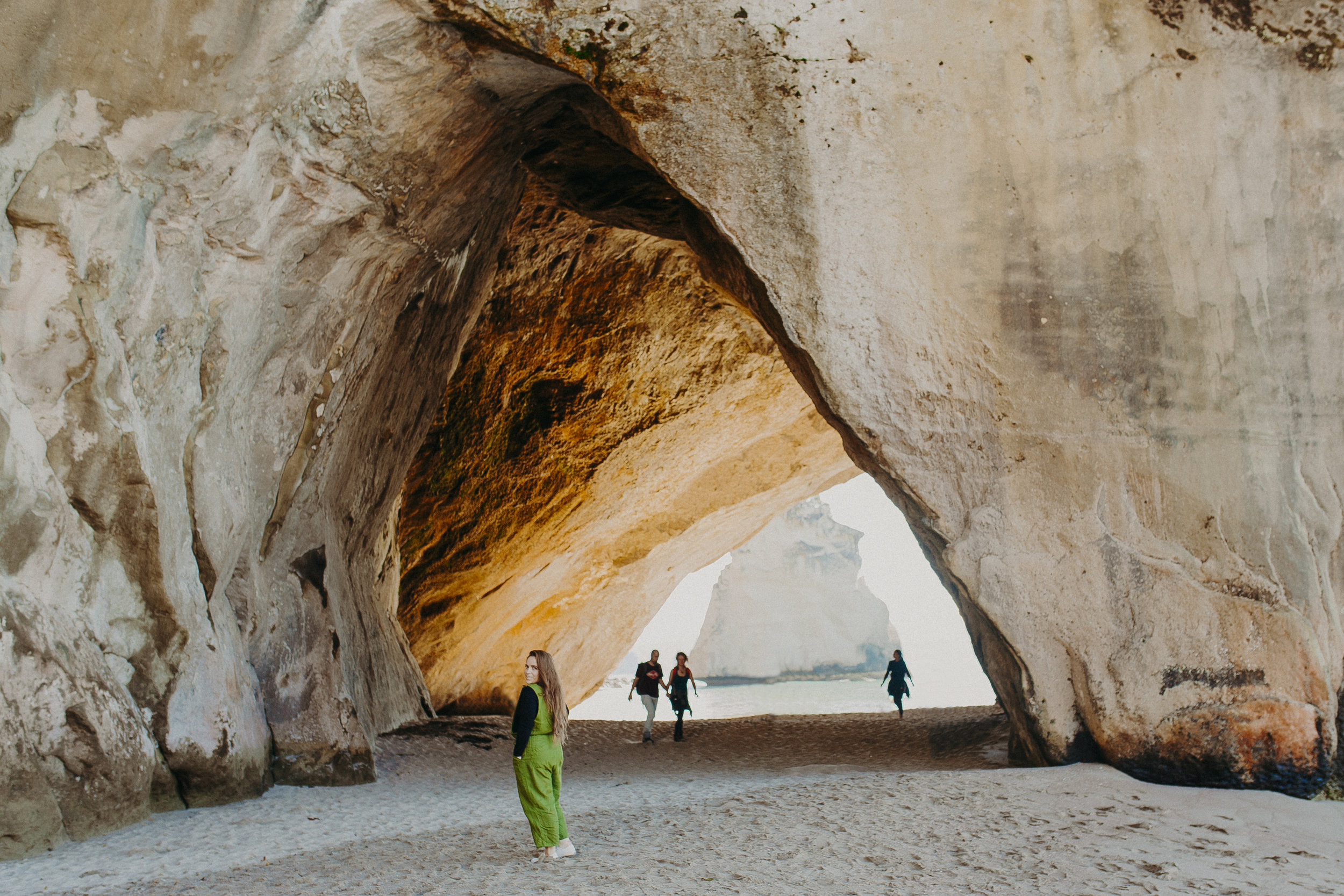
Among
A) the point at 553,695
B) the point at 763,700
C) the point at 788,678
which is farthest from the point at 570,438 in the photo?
the point at 788,678

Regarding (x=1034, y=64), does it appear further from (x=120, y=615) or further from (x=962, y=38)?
(x=120, y=615)

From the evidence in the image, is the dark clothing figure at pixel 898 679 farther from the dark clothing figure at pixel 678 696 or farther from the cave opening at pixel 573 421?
the cave opening at pixel 573 421

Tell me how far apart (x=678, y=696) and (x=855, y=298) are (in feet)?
18.2

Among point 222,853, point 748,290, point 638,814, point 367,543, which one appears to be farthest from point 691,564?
point 222,853

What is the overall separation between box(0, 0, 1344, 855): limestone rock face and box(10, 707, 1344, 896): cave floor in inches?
20.9

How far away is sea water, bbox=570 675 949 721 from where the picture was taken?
2733 centimetres

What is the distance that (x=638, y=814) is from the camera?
5.22 meters

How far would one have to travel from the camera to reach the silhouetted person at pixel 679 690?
10117mm

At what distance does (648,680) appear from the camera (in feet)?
32.3

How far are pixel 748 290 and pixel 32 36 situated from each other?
473 cm

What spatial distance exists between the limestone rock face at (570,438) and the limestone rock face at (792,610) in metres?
39.3

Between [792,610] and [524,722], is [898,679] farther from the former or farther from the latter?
[792,610]

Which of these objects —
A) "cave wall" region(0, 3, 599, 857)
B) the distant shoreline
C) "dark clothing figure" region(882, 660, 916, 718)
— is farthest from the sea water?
"cave wall" region(0, 3, 599, 857)

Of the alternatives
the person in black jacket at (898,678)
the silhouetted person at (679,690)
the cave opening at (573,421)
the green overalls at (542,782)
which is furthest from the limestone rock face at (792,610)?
the green overalls at (542,782)
